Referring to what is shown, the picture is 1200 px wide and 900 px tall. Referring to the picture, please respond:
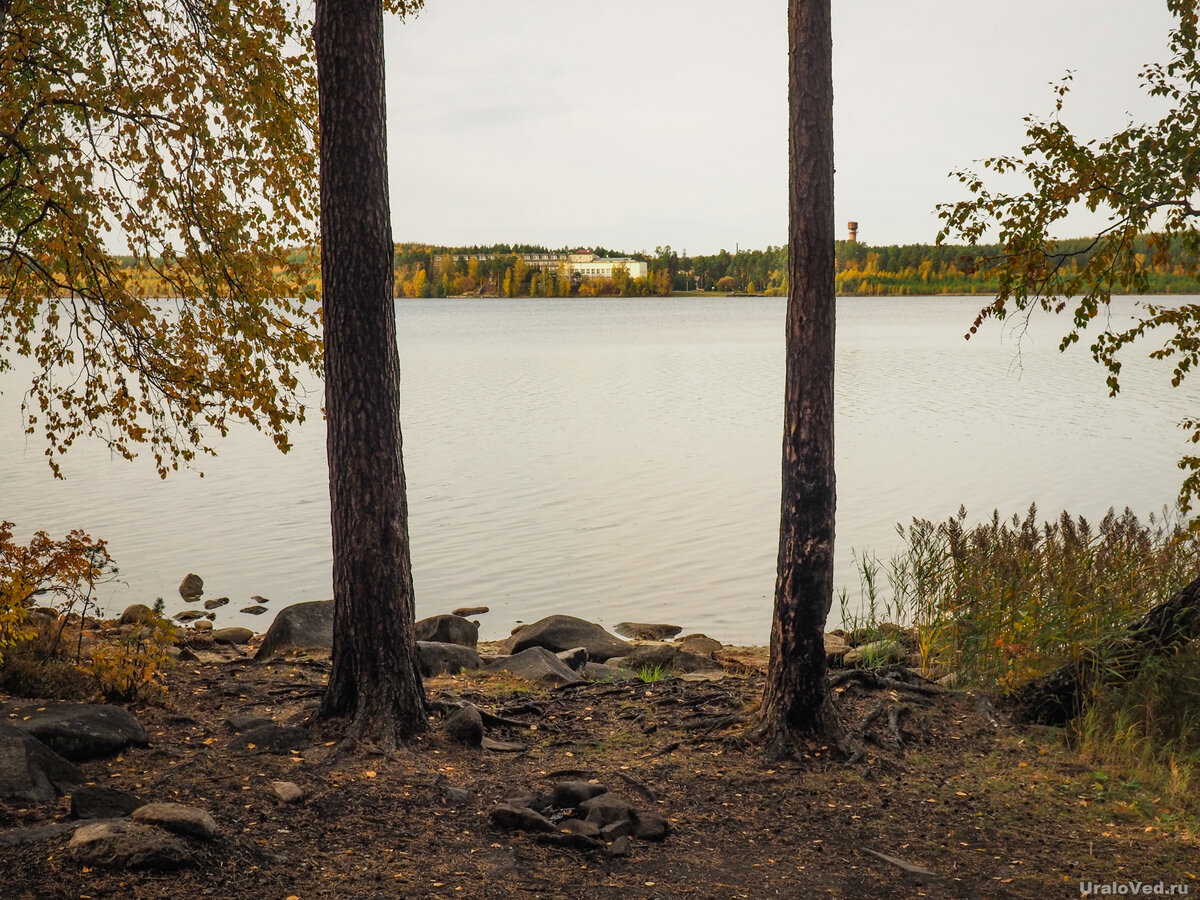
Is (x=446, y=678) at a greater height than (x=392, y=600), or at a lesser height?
lesser

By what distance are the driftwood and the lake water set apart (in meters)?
4.90

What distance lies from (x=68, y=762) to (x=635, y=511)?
44.3 feet

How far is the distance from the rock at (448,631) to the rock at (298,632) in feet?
3.41

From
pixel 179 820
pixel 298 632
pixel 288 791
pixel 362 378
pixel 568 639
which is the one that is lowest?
pixel 568 639

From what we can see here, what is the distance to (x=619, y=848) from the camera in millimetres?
5297

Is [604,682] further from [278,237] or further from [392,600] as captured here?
[278,237]

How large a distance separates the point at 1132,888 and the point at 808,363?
Result: 3.43 meters

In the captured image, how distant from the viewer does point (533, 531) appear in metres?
17.2

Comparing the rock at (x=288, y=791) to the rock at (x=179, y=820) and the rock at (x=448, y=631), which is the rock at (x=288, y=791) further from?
the rock at (x=448, y=631)

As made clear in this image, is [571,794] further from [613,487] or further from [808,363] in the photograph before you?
[613,487]

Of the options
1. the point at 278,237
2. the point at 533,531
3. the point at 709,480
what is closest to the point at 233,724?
the point at 278,237

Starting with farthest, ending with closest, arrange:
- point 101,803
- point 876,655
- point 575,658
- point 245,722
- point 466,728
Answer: point 575,658
point 876,655
point 245,722
point 466,728
point 101,803

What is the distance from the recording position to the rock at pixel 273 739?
21.5 ft

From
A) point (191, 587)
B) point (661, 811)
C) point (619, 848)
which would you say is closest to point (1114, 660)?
point (661, 811)
